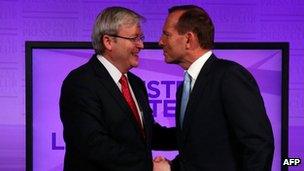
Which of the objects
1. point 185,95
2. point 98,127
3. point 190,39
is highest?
point 190,39

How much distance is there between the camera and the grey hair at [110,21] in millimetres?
2090

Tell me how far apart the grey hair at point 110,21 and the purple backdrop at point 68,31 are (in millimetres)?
910

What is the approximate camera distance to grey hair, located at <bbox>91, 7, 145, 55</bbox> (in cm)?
209

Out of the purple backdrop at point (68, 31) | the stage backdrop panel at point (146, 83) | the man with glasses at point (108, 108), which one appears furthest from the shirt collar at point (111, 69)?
the purple backdrop at point (68, 31)

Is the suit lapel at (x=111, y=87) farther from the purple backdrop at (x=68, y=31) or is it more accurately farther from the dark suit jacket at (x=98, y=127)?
the purple backdrop at (x=68, y=31)

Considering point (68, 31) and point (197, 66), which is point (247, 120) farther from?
point (68, 31)

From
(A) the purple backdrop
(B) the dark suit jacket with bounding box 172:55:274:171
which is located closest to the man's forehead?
(B) the dark suit jacket with bounding box 172:55:274:171

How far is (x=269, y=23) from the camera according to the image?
→ 10.2ft

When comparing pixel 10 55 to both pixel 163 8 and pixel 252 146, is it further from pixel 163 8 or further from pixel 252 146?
pixel 252 146

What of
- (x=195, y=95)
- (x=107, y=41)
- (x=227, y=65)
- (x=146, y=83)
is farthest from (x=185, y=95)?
(x=146, y=83)

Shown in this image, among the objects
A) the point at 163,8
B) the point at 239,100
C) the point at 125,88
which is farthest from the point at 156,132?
the point at 163,8

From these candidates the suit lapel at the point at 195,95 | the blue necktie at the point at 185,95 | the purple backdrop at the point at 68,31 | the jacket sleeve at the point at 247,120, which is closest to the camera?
the jacket sleeve at the point at 247,120

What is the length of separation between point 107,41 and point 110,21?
79 mm

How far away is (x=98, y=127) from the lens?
1.94 meters
